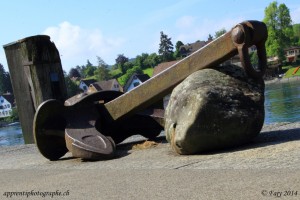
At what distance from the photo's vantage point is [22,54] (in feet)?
29.6

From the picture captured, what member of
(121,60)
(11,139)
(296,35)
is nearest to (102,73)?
(121,60)

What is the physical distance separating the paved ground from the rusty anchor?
0.32 meters

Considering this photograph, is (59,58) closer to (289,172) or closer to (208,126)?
(208,126)

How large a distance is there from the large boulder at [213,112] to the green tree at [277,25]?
73849 mm

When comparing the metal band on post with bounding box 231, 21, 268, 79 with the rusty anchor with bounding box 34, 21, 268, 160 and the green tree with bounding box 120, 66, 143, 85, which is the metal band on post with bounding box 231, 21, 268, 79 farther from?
the green tree with bounding box 120, 66, 143, 85

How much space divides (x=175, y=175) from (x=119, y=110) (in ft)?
9.41

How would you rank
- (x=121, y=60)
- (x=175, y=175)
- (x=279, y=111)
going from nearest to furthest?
1. (x=175, y=175)
2. (x=279, y=111)
3. (x=121, y=60)

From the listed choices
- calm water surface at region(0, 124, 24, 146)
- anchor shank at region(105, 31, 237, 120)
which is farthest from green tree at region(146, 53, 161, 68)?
anchor shank at region(105, 31, 237, 120)

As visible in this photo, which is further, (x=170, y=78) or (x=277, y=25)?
(x=277, y=25)

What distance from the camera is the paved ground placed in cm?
364

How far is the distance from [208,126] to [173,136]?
1.48 ft

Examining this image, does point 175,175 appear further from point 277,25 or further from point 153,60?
point 153,60

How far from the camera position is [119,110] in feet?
23.7

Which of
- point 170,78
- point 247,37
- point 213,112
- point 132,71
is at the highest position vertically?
point 247,37
